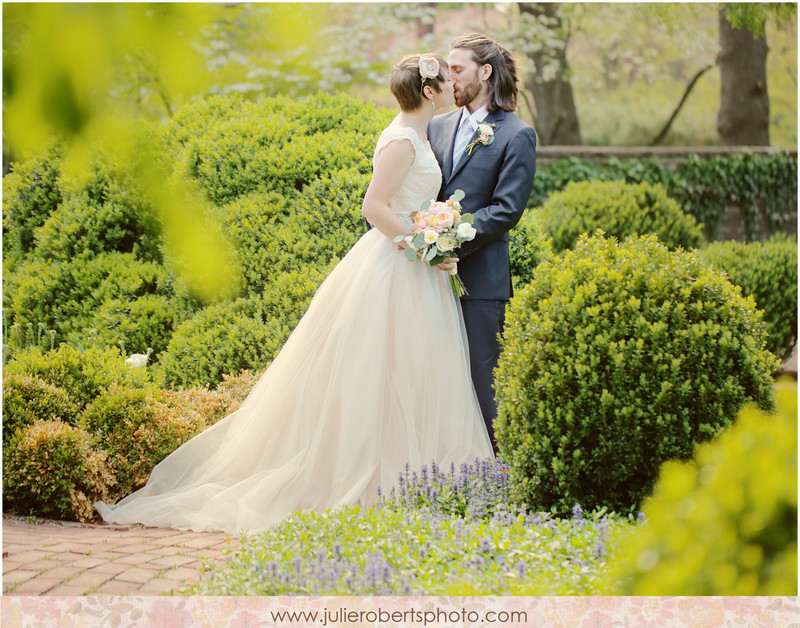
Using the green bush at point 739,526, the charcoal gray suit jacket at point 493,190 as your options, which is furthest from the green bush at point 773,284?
the green bush at point 739,526

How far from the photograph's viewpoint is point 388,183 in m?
4.10

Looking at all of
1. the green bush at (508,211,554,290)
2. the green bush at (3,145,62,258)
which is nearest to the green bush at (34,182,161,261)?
the green bush at (3,145,62,258)

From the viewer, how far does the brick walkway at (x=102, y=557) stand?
300 cm

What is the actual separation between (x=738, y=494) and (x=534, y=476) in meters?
1.97

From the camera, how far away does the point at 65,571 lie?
10.3 feet

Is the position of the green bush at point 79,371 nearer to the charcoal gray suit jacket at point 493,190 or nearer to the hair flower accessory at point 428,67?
the charcoal gray suit jacket at point 493,190

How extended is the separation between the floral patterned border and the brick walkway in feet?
1.05

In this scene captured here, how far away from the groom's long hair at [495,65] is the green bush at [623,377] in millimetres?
1305

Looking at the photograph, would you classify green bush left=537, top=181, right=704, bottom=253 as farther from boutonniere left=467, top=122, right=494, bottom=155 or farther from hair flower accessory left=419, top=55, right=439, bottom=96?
hair flower accessory left=419, top=55, right=439, bottom=96

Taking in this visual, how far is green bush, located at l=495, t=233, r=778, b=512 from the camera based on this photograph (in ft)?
10.4

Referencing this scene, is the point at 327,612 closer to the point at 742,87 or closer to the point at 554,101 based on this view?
the point at 742,87

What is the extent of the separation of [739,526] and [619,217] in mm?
7661

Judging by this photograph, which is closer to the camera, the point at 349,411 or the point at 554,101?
the point at 349,411

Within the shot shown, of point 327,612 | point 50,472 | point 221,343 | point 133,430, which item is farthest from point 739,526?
point 221,343
